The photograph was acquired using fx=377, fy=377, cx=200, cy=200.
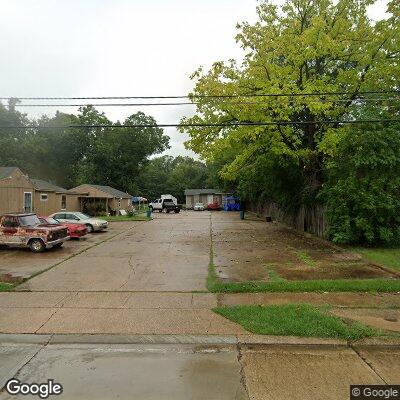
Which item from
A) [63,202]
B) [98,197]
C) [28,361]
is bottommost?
[28,361]

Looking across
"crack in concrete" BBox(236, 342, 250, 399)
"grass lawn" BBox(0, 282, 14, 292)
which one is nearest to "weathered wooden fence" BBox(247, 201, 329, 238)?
"crack in concrete" BBox(236, 342, 250, 399)

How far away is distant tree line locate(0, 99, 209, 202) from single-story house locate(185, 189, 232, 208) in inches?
458

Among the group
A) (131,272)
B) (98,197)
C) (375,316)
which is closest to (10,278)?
(131,272)

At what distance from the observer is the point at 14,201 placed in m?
25.6

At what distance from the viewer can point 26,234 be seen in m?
16.0

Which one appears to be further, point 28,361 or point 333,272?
point 333,272

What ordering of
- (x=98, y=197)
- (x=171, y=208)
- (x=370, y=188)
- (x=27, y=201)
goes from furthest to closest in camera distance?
(x=171, y=208) → (x=98, y=197) → (x=27, y=201) → (x=370, y=188)

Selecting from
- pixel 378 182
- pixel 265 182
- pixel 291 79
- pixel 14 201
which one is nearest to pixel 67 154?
pixel 14 201

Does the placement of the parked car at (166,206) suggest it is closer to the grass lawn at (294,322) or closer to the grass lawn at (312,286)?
the grass lawn at (312,286)

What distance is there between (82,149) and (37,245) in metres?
48.8

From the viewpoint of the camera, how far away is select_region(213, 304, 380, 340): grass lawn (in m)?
6.43

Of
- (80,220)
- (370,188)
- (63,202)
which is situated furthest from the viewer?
(63,202)

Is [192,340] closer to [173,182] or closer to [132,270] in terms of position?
[132,270]

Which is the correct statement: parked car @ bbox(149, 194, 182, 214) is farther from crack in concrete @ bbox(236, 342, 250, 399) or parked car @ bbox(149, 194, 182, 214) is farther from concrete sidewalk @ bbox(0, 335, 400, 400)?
crack in concrete @ bbox(236, 342, 250, 399)
